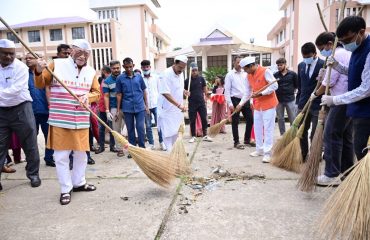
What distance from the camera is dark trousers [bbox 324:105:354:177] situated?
315 cm

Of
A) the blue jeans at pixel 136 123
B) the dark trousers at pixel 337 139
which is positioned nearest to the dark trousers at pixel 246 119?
the blue jeans at pixel 136 123

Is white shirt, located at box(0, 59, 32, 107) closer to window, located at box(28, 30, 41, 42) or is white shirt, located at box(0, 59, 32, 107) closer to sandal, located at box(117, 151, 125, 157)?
sandal, located at box(117, 151, 125, 157)

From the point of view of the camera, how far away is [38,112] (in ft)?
15.0

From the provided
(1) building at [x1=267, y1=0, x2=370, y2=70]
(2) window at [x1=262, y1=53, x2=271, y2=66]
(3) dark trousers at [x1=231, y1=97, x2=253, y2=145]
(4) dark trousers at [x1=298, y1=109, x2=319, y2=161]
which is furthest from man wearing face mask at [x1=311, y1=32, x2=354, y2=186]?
(2) window at [x1=262, y1=53, x2=271, y2=66]

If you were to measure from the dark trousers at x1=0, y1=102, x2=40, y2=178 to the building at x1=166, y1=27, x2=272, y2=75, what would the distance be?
24484mm

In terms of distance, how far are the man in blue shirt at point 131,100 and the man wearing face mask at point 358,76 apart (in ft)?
10.6

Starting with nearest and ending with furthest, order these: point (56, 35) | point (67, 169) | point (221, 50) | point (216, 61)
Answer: point (67, 169), point (221, 50), point (216, 61), point (56, 35)

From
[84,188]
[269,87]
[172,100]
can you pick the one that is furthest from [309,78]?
[84,188]

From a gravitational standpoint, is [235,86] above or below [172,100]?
above

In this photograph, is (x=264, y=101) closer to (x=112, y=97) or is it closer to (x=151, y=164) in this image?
(x=151, y=164)

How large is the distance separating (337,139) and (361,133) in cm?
72

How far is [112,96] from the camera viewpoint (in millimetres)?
5414

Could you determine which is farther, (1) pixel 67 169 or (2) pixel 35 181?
(2) pixel 35 181

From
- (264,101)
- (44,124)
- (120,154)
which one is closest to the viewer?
(264,101)
